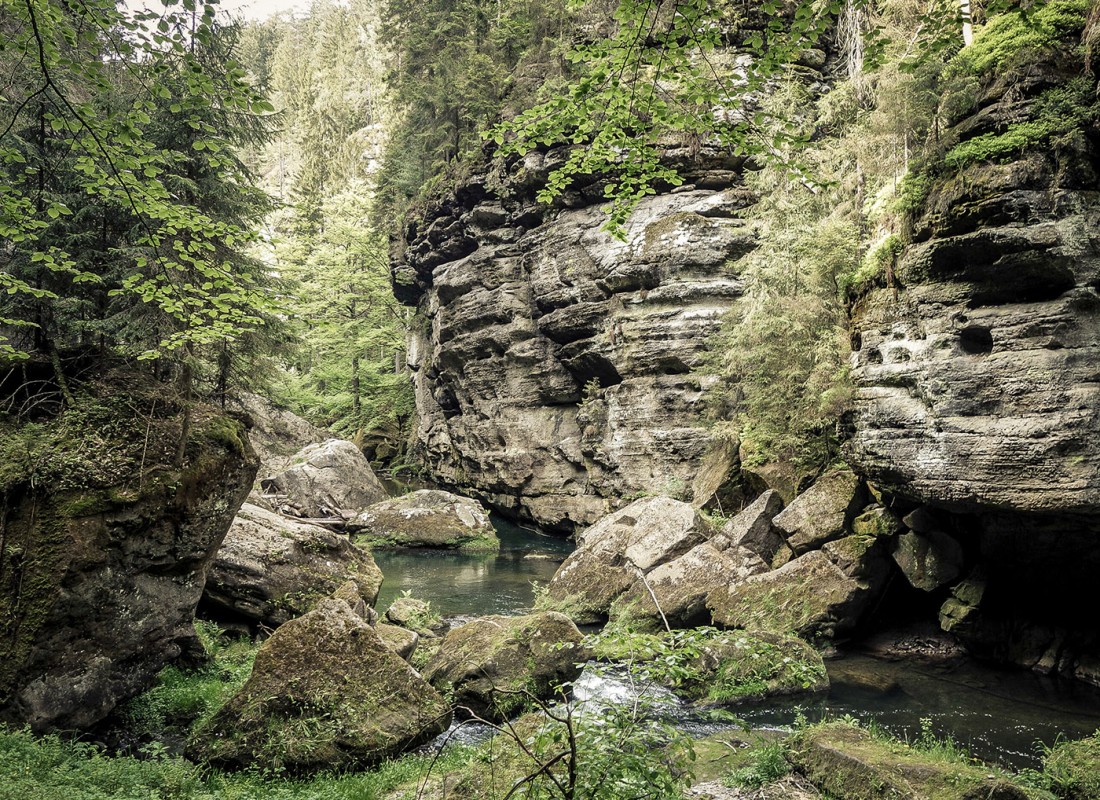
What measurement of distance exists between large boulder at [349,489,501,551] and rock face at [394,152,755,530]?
3.08m

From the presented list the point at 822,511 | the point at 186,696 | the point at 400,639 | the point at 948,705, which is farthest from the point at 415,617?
the point at 948,705

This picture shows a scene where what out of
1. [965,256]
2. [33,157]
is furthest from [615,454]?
[33,157]

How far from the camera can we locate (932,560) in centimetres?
1158

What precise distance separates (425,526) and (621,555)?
10.6 meters

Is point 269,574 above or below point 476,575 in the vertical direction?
above

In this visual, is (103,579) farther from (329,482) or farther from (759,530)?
(329,482)

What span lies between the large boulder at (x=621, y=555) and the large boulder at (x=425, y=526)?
860cm

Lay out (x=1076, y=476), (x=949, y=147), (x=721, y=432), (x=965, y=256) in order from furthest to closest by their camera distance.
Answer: (x=721, y=432) < (x=949, y=147) < (x=965, y=256) < (x=1076, y=476)

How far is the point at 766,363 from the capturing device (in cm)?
1630

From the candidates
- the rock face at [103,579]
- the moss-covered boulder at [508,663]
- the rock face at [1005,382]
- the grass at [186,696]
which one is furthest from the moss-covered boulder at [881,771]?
the rock face at [103,579]

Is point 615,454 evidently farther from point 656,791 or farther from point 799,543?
point 656,791

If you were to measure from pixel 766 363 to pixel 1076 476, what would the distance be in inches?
321

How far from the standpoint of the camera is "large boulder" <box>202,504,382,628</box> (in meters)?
10.8

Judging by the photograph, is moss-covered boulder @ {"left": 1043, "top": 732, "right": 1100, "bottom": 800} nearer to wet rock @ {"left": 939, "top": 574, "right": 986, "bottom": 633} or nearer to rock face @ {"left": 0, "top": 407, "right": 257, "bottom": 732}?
wet rock @ {"left": 939, "top": 574, "right": 986, "bottom": 633}
